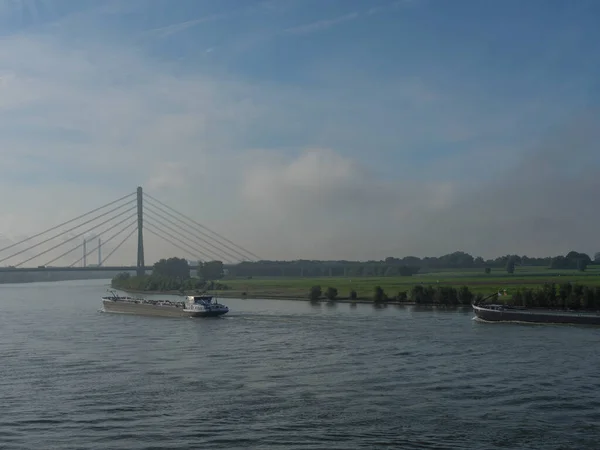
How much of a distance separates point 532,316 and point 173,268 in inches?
3482

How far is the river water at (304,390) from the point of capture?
16.5 meters

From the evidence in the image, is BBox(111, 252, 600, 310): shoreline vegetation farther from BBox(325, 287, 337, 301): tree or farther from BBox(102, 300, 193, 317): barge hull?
BBox(102, 300, 193, 317): barge hull

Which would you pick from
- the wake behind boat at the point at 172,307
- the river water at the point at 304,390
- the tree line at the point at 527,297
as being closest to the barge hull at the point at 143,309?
the wake behind boat at the point at 172,307

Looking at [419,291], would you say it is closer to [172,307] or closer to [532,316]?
[532,316]

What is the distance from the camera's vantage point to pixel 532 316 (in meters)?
44.9

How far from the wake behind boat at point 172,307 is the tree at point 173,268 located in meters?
60.0

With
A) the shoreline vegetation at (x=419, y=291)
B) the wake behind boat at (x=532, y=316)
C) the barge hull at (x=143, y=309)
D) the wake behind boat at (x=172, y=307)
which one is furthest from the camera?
the barge hull at (x=143, y=309)

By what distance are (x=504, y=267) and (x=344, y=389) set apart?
131203mm

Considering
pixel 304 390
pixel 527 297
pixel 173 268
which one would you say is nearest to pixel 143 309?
pixel 527 297

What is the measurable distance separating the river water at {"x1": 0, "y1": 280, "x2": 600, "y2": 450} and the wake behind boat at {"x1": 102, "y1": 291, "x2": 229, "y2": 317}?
45.8ft

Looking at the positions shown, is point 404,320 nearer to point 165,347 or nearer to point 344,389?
point 165,347

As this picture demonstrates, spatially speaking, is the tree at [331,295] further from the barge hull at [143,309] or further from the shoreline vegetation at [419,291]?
the barge hull at [143,309]

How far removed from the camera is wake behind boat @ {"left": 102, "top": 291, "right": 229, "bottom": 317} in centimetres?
5281

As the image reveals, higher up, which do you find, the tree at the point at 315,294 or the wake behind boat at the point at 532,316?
the tree at the point at 315,294
